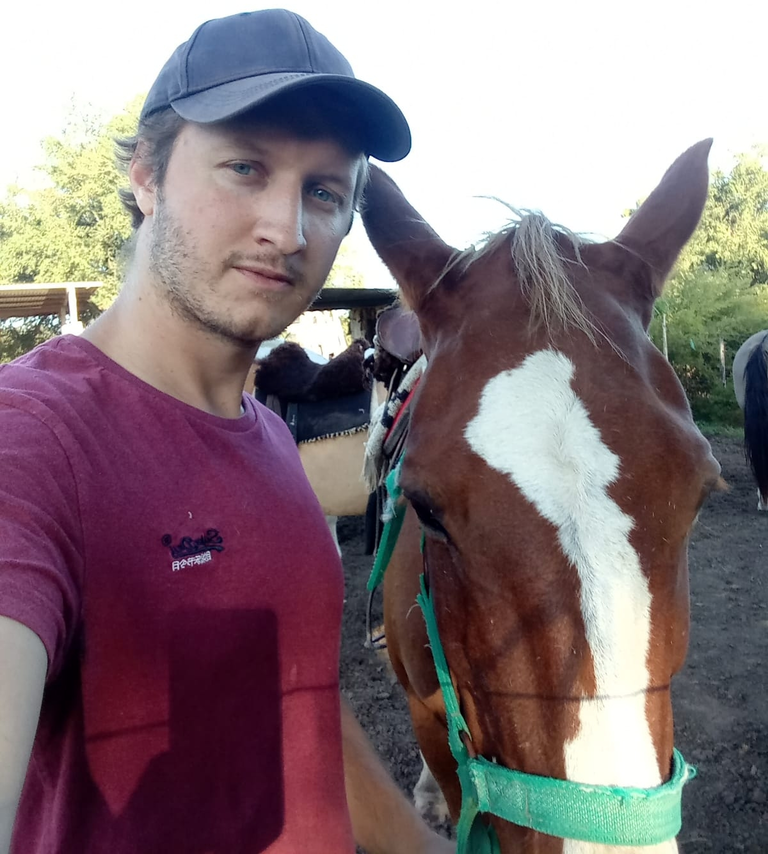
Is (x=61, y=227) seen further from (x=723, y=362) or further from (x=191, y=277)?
(x=191, y=277)

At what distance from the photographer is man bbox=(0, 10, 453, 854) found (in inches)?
31.4

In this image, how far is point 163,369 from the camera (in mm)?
1081

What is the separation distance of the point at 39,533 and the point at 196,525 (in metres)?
0.25

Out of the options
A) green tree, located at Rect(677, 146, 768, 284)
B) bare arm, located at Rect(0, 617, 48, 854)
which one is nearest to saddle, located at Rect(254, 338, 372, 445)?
bare arm, located at Rect(0, 617, 48, 854)

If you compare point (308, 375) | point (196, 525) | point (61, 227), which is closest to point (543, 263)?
point (196, 525)

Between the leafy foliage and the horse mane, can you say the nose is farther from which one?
the leafy foliage

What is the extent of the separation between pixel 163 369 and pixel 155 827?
0.69 m

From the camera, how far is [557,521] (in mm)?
1073

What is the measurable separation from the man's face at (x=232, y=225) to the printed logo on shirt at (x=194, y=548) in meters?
0.38

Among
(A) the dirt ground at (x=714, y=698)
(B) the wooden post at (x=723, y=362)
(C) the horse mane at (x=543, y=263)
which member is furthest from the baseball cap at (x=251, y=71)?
(B) the wooden post at (x=723, y=362)

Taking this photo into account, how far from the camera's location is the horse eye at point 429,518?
125cm

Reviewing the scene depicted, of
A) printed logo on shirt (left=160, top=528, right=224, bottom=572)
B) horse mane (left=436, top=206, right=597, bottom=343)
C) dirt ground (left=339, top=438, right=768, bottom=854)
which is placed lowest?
dirt ground (left=339, top=438, right=768, bottom=854)

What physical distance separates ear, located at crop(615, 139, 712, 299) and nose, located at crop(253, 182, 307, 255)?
0.99m

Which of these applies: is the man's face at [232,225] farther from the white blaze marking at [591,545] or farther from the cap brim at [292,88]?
the white blaze marking at [591,545]
